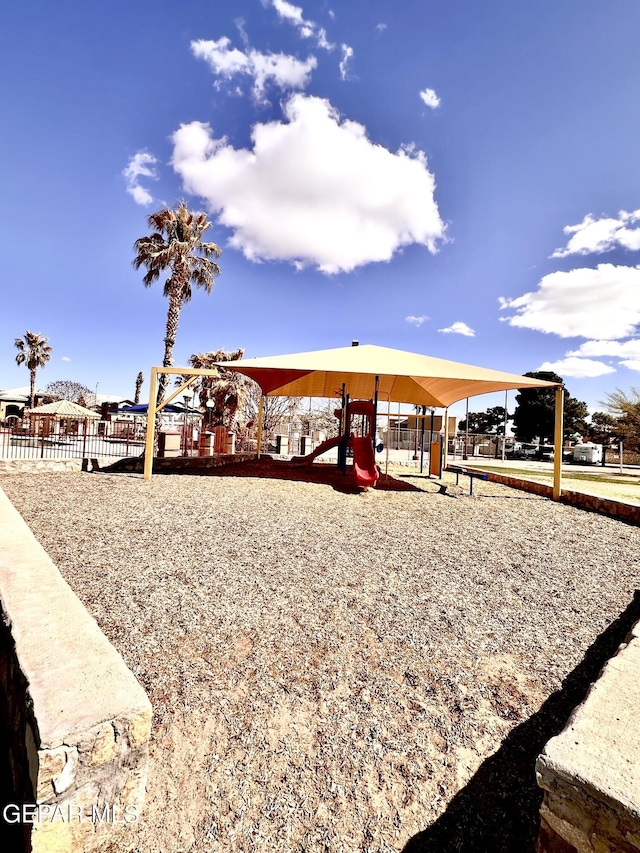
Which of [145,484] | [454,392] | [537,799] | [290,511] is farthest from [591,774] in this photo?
[454,392]

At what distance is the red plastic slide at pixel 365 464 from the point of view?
410 inches

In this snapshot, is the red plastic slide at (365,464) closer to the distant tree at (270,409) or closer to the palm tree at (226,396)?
the palm tree at (226,396)

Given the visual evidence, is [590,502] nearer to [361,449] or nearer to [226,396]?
[361,449]

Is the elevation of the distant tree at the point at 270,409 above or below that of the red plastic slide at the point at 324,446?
above

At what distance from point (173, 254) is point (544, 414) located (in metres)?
48.8

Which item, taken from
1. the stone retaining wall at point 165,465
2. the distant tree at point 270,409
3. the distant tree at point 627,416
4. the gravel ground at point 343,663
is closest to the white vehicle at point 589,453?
the distant tree at point 627,416

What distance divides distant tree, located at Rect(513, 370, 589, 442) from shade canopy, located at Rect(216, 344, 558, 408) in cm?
4031

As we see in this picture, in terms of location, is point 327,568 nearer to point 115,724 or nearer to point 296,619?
point 296,619

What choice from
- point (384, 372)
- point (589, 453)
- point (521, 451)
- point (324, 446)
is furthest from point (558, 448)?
point (521, 451)

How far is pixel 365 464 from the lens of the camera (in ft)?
35.9

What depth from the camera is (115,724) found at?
1.75 metres

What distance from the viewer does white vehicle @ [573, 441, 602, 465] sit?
3206 cm

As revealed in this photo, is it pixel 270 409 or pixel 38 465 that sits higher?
pixel 270 409

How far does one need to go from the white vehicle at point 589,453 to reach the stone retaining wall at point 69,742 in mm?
37643
